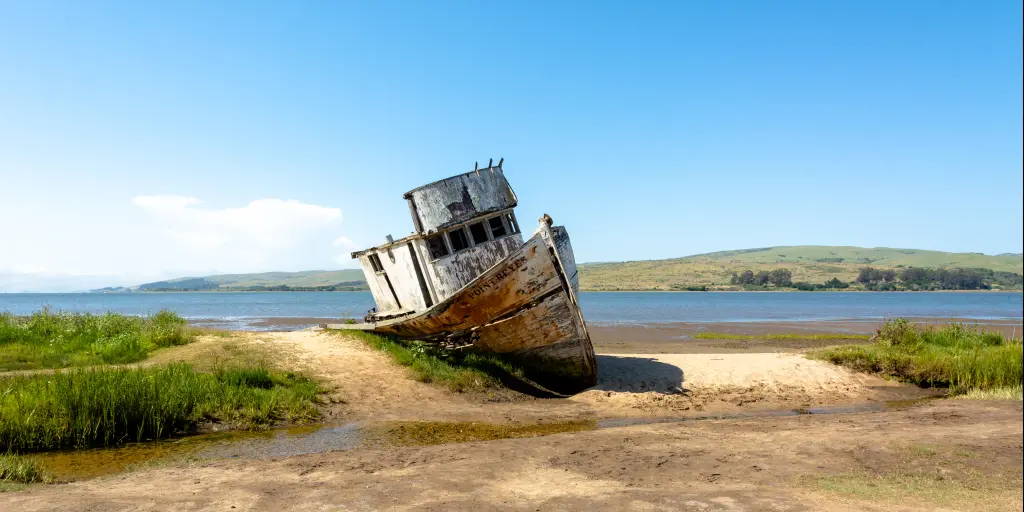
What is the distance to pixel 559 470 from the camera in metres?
6.86

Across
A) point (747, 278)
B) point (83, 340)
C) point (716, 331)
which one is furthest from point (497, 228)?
point (747, 278)

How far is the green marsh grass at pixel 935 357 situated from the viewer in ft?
38.5

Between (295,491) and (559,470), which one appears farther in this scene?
(559,470)

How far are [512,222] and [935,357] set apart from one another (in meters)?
10.3

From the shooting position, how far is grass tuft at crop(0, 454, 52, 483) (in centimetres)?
652

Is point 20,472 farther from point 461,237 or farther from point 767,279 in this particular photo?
point 767,279

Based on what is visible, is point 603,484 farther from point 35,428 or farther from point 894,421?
point 35,428

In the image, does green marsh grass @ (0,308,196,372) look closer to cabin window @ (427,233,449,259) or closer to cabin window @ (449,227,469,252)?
cabin window @ (427,233,449,259)

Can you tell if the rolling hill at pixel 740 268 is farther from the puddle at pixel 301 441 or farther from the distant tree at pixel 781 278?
the puddle at pixel 301 441

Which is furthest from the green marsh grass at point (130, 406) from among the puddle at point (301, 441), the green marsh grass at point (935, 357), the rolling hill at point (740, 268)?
the rolling hill at point (740, 268)

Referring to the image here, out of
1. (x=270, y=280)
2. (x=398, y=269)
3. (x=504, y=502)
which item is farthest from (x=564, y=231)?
(x=270, y=280)

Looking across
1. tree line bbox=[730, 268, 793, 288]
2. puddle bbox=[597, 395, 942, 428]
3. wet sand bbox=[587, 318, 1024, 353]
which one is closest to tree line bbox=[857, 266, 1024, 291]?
puddle bbox=[597, 395, 942, 428]

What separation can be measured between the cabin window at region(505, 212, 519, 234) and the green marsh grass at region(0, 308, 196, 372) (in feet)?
27.8

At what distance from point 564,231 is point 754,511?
1352 centimetres
